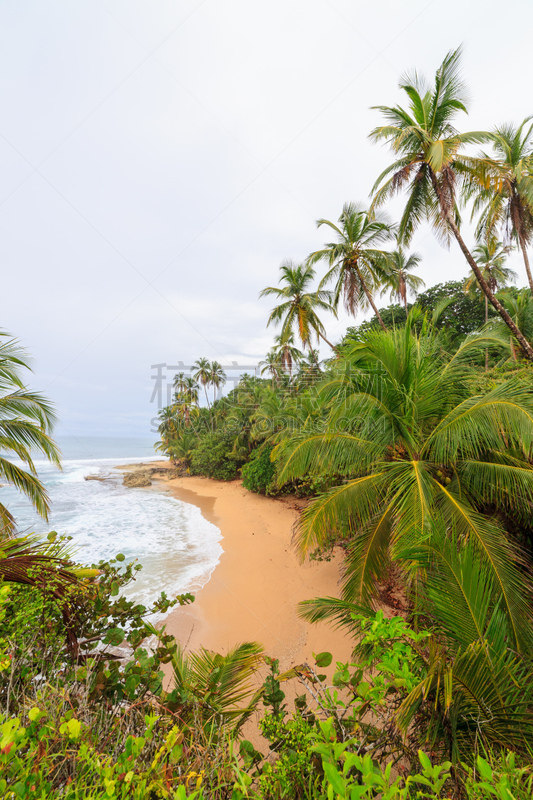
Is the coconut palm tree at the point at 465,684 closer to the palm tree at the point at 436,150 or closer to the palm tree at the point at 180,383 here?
the palm tree at the point at 436,150

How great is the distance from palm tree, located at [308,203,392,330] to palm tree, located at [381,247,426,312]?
1.15 meters

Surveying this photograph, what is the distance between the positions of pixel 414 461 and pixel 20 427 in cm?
615

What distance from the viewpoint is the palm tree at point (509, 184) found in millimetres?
8234

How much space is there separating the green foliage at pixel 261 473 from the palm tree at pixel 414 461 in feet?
37.0

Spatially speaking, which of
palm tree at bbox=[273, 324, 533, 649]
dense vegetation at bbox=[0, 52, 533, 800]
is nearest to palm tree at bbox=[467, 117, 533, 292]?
dense vegetation at bbox=[0, 52, 533, 800]

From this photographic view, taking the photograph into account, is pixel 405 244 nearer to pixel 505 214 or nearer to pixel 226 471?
pixel 505 214

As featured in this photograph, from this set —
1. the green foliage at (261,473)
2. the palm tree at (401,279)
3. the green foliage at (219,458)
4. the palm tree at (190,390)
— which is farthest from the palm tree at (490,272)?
Answer: the palm tree at (190,390)

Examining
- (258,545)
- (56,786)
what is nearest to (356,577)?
(56,786)

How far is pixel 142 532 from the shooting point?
12.4 m

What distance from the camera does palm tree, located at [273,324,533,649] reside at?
3402 mm

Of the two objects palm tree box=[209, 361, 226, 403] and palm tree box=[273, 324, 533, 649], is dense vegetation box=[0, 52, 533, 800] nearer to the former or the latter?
palm tree box=[273, 324, 533, 649]

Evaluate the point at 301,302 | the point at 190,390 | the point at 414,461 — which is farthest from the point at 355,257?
the point at 190,390

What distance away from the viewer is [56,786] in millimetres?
1285

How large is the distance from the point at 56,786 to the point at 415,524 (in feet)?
10.5
